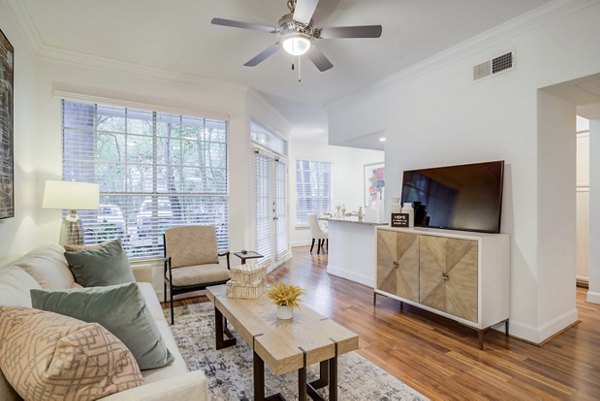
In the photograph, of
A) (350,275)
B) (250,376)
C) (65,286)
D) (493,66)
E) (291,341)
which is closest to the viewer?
(291,341)

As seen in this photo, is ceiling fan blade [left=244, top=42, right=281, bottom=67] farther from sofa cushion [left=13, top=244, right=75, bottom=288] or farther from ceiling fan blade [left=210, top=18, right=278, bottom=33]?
sofa cushion [left=13, top=244, right=75, bottom=288]

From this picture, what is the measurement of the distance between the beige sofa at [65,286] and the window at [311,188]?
5798 millimetres

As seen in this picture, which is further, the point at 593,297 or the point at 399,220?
the point at 593,297

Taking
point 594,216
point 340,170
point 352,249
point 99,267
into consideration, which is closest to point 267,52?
point 99,267

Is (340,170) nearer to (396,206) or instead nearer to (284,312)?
(396,206)

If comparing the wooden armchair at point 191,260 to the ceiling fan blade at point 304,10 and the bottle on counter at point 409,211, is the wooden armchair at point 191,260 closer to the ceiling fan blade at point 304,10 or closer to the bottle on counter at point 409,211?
the bottle on counter at point 409,211

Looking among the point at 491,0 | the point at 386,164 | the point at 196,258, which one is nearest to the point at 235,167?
the point at 196,258

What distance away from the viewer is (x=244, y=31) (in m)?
2.85

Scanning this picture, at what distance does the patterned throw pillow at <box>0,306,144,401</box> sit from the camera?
2.98 feet

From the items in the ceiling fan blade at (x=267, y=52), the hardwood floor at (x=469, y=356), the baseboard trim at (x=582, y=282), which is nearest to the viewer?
the hardwood floor at (x=469, y=356)

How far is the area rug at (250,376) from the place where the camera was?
195cm

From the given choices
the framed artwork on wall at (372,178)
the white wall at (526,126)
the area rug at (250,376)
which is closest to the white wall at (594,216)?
the white wall at (526,126)

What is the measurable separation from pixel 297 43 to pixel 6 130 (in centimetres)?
234

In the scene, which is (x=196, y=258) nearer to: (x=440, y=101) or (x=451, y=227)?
(x=451, y=227)
